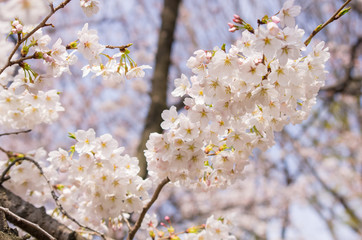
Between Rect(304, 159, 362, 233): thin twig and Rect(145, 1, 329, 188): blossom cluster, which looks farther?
Rect(304, 159, 362, 233): thin twig

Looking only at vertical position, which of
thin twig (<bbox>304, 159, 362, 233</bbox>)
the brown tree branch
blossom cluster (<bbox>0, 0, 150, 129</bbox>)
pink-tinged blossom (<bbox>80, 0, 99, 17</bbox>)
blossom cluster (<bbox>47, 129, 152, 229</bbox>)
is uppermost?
thin twig (<bbox>304, 159, 362, 233</bbox>)

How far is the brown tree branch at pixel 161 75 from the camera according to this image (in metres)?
3.27

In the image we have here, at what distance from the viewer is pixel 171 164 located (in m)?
1.31

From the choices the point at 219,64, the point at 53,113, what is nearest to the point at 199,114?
the point at 219,64

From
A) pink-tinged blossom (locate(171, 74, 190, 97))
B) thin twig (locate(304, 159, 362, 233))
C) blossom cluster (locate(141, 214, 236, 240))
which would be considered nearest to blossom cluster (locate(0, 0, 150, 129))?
pink-tinged blossom (locate(171, 74, 190, 97))

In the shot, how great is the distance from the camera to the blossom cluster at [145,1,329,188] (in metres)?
1.12

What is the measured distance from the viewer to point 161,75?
12.4 feet

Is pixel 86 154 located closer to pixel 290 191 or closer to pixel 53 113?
pixel 53 113

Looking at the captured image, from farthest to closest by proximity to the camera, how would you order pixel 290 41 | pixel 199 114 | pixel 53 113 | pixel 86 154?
pixel 53 113, pixel 86 154, pixel 199 114, pixel 290 41

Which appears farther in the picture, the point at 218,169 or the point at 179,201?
the point at 179,201

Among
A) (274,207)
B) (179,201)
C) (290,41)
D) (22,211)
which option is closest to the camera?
(290,41)

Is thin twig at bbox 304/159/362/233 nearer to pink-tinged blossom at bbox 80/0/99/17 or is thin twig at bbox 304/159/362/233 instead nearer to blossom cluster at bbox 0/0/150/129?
blossom cluster at bbox 0/0/150/129

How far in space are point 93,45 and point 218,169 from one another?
728 millimetres

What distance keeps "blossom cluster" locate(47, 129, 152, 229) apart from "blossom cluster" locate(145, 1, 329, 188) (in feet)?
0.43
